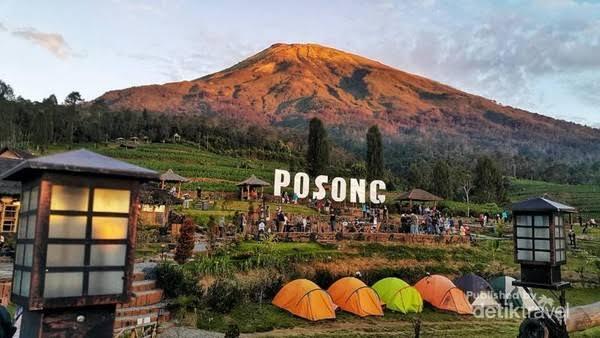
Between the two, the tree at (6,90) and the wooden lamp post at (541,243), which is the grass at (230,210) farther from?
the tree at (6,90)

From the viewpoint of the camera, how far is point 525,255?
404 inches

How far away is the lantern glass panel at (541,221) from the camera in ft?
33.1

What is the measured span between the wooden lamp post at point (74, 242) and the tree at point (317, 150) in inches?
2064

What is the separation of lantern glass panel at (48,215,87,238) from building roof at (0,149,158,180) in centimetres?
51

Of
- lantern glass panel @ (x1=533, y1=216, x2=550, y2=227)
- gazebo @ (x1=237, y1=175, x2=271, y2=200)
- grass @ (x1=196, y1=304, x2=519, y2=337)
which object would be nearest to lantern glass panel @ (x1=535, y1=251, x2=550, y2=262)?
lantern glass panel @ (x1=533, y1=216, x2=550, y2=227)

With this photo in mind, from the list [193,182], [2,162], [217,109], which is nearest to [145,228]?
[2,162]

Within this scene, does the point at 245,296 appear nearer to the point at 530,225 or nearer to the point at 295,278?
the point at 295,278

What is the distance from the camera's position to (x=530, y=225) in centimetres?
1032

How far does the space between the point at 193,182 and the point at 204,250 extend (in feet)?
79.2

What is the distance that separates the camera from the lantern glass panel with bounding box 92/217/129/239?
17.8 feet

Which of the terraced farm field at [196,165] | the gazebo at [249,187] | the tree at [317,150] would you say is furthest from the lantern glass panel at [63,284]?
the tree at [317,150]

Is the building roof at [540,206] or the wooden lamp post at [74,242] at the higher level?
the building roof at [540,206]

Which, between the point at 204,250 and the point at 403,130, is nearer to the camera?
the point at 204,250

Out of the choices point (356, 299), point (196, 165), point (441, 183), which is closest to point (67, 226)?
point (356, 299)
